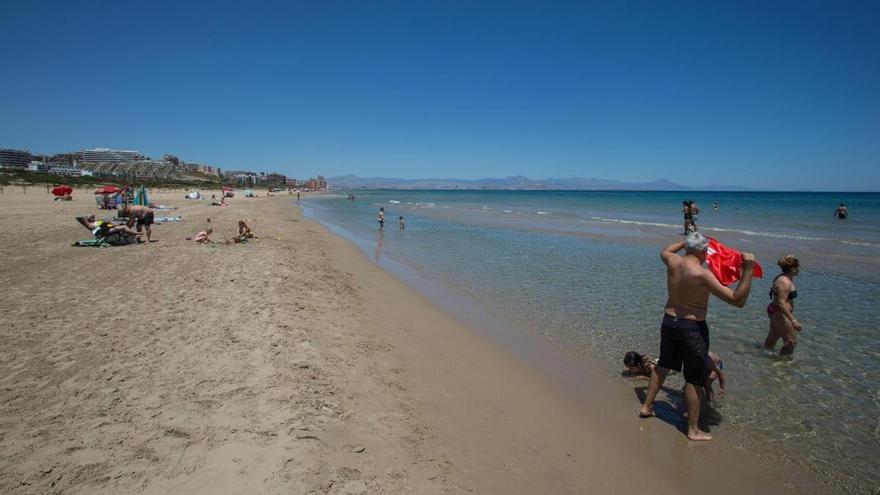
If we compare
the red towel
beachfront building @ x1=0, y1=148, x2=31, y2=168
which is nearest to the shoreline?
the red towel

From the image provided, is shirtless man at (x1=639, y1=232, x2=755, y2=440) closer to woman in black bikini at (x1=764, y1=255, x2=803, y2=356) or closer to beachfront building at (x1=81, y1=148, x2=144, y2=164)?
woman in black bikini at (x1=764, y1=255, x2=803, y2=356)

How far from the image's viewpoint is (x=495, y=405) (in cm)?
490

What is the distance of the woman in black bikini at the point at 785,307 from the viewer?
603 cm

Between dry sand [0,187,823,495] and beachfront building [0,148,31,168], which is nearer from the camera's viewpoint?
dry sand [0,187,823,495]

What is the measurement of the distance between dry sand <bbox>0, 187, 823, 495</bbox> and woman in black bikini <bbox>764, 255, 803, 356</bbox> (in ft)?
9.66

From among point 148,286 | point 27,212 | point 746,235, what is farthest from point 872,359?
point 27,212

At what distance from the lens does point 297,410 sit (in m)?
4.07

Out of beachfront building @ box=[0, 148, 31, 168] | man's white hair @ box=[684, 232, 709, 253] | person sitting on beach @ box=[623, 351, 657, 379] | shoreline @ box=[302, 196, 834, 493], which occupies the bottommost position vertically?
shoreline @ box=[302, 196, 834, 493]

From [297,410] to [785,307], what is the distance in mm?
6599

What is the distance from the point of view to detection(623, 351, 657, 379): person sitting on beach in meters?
5.64

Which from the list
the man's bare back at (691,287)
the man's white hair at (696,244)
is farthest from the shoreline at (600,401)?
the man's white hair at (696,244)

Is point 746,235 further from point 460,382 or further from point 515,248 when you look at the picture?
point 460,382

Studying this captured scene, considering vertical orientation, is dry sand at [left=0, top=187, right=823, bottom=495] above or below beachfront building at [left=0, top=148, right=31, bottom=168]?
below

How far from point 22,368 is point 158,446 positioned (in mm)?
2771
